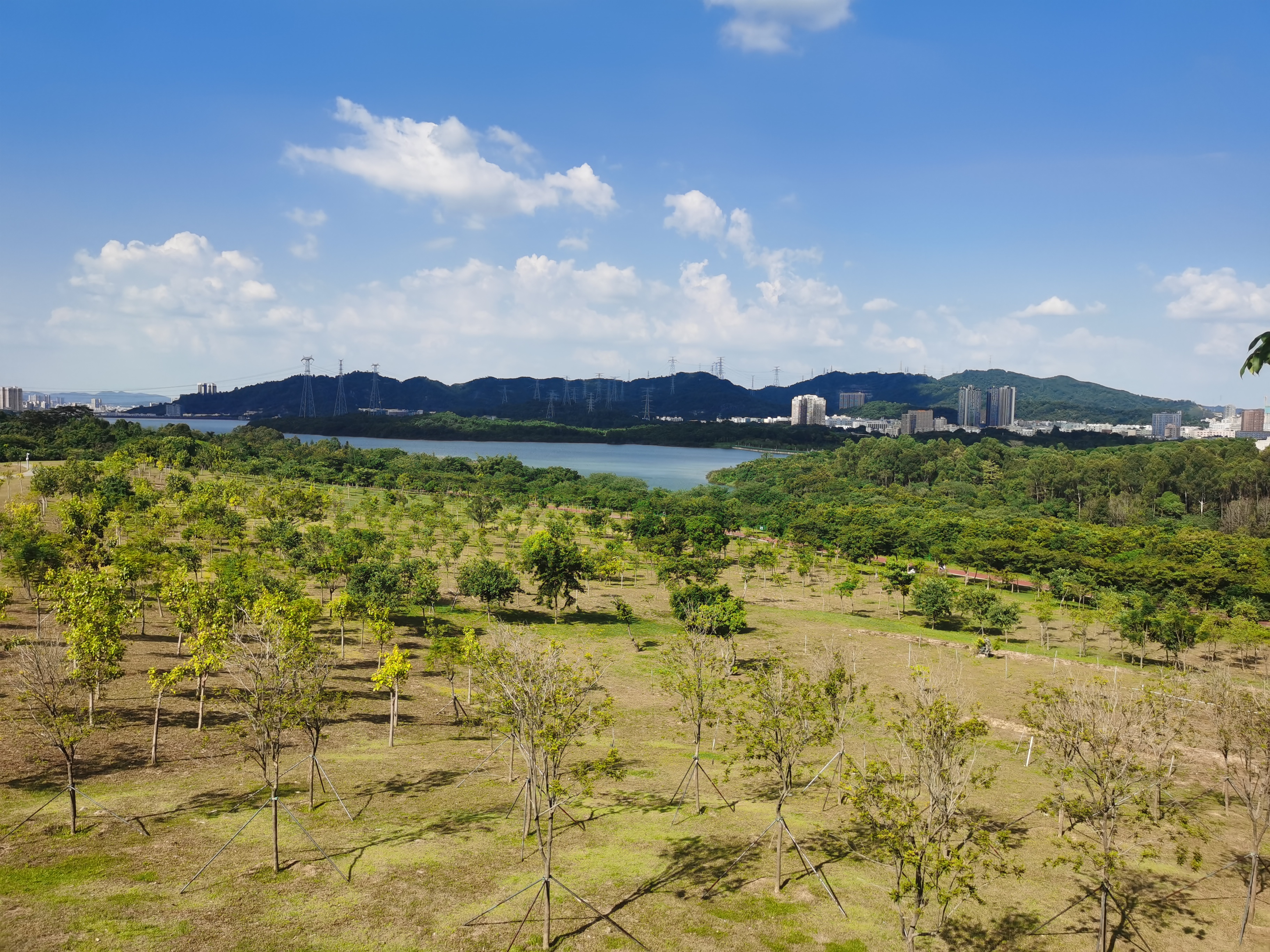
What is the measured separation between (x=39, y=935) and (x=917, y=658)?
36997 millimetres

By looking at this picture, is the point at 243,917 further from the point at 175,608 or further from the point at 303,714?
the point at 175,608

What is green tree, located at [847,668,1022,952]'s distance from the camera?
11852 mm

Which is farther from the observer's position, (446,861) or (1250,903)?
(446,861)

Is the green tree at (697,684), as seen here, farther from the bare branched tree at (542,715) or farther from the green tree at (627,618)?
the green tree at (627,618)

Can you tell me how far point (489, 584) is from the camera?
40906 mm

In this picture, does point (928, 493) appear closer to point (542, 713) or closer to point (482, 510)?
point (482, 510)

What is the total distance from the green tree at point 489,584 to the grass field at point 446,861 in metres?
14.5

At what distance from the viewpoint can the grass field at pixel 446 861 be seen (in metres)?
13.5

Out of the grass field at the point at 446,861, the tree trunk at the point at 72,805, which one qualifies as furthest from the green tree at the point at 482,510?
the tree trunk at the point at 72,805

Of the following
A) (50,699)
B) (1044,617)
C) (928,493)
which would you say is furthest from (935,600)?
(928,493)

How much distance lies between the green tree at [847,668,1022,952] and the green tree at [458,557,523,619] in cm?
2833

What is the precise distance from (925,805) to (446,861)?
10.3 m

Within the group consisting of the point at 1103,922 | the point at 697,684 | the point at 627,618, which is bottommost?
the point at 627,618

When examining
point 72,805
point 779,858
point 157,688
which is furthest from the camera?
point 157,688
